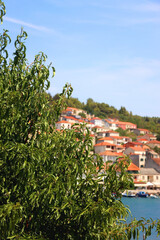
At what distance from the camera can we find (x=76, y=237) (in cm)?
734

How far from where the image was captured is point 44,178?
277 inches

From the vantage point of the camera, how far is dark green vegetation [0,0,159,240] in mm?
6906

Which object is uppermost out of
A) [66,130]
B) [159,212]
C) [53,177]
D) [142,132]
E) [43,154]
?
[142,132]

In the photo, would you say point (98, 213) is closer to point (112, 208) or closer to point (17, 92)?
point (112, 208)

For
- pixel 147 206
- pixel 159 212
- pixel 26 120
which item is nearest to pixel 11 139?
pixel 26 120

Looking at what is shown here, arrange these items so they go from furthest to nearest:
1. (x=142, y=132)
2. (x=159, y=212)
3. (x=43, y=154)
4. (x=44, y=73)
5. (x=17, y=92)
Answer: (x=142, y=132) < (x=159, y=212) < (x=44, y=73) < (x=17, y=92) < (x=43, y=154)

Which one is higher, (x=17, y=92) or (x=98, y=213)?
(x=17, y=92)

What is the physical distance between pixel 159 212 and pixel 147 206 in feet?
29.2

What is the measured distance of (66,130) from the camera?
8688mm

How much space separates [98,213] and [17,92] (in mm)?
3223

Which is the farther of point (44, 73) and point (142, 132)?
point (142, 132)

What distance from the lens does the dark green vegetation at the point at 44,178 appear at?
6906mm

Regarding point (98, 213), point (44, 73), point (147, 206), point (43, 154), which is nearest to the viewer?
point (98, 213)

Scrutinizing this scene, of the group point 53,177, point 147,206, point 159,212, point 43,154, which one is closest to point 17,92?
point 43,154
